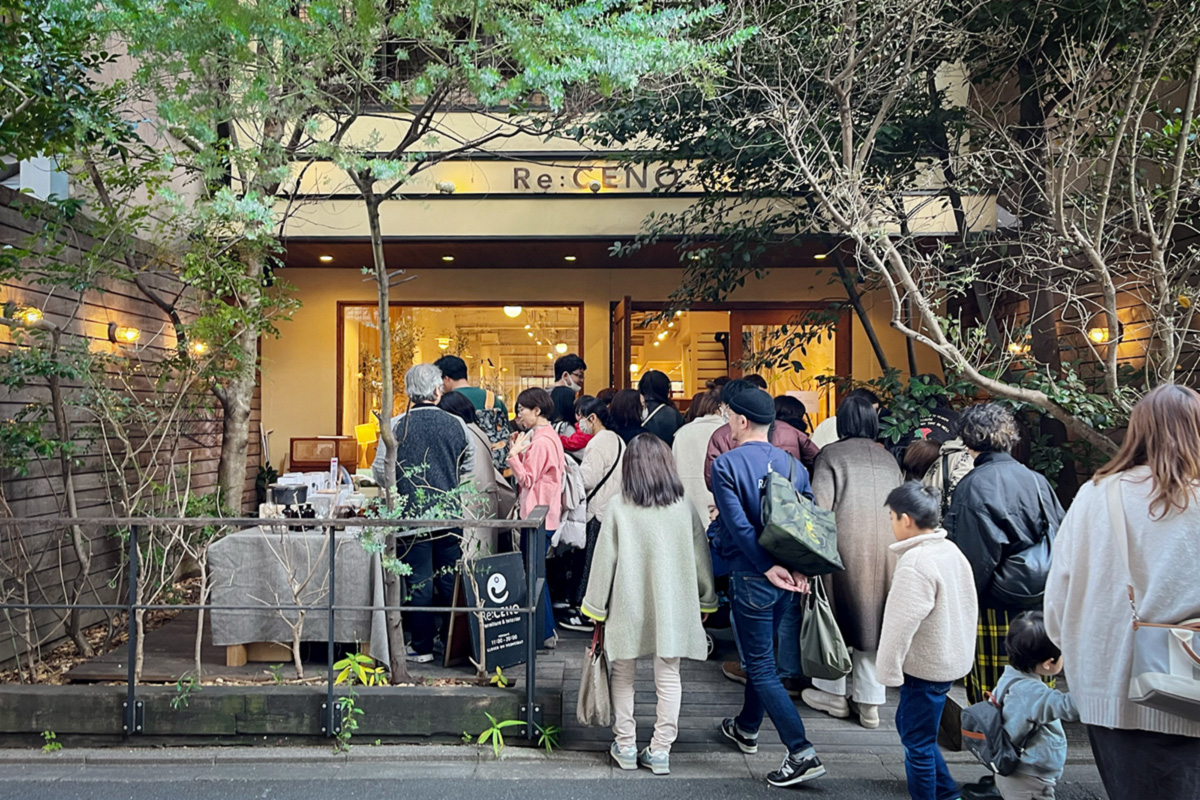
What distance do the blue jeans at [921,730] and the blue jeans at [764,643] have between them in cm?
53

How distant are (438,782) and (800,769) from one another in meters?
1.73

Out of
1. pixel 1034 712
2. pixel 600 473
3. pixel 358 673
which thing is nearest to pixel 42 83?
pixel 358 673

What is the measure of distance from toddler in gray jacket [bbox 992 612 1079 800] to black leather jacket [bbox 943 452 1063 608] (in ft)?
1.69

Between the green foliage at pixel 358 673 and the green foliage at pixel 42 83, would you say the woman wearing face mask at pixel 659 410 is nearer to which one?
the green foliage at pixel 358 673

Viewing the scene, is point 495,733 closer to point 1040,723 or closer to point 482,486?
point 482,486

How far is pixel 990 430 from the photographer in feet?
12.8

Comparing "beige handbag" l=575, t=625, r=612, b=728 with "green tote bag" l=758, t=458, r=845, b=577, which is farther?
"beige handbag" l=575, t=625, r=612, b=728

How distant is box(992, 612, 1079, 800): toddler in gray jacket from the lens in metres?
3.13

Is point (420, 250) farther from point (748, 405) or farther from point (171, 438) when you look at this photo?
point (748, 405)

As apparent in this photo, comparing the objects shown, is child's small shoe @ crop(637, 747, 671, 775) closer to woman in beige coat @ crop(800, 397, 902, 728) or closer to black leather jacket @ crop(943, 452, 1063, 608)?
woman in beige coat @ crop(800, 397, 902, 728)

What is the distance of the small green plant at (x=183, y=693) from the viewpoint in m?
4.20

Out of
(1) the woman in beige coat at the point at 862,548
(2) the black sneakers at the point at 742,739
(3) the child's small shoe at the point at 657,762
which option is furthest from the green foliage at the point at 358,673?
(1) the woman in beige coat at the point at 862,548

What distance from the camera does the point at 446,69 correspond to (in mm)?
4293

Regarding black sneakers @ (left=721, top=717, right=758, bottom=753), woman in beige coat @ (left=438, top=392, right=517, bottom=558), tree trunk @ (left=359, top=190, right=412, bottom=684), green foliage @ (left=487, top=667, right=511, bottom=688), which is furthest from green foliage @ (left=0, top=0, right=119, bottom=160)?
black sneakers @ (left=721, top=717, right=758, bottom=753)
